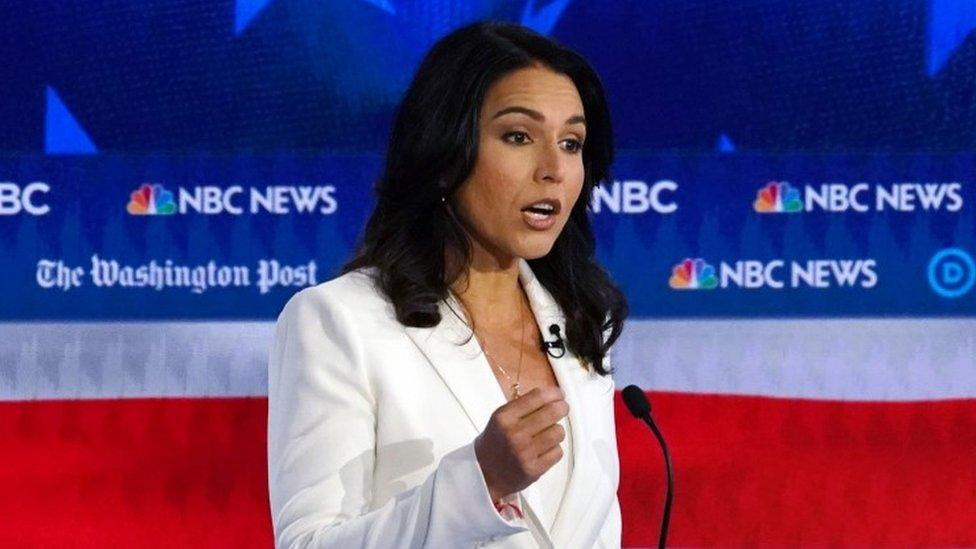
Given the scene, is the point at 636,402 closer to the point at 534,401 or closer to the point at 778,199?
the point at 534,401

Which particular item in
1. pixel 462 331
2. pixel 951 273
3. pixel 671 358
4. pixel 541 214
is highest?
pixel 951 273

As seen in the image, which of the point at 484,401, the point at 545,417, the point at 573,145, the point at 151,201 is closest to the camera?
the point at 545,417

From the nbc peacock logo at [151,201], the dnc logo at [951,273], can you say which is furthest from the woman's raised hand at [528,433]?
the dnc logo at [951,273]

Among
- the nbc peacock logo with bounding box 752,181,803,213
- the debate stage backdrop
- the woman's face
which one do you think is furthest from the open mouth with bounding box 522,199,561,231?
the nbc peacock logo with bounding box 752,181,803,213

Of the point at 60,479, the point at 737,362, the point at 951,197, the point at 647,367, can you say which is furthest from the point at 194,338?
the point at 951,197

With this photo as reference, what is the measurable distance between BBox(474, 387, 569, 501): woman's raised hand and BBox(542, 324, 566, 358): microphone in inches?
18.5

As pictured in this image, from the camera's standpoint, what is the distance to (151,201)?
2.90 m

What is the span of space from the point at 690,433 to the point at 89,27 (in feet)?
4.85

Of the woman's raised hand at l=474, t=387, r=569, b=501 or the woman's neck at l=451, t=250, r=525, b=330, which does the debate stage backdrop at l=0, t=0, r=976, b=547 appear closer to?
the woman's neck at l=451, t=250, r=525, b=330

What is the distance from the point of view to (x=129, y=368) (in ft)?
9.57

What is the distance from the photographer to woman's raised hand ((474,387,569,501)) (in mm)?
1345

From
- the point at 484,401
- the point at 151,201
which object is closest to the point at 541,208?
the point at 484,401

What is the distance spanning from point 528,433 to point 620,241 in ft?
5.39

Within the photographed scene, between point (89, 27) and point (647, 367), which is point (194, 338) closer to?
point (89, 27)
